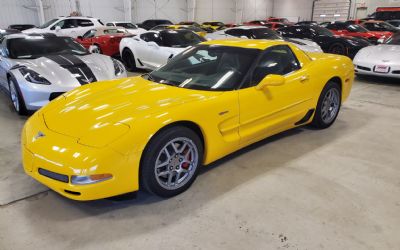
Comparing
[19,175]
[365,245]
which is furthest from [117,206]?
[365,245]

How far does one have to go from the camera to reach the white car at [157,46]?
7.30 metres

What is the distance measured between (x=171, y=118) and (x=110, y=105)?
595 millimetres

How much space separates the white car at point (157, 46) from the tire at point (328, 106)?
3893 mm

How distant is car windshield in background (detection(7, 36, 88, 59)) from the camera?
17.1 feet

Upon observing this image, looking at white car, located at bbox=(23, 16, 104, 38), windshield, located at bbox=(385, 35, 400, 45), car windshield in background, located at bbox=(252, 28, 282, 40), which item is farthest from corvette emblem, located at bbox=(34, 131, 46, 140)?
white car, located at bbox=(23, 16, 104, 38)

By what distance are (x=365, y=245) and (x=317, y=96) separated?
206 cm

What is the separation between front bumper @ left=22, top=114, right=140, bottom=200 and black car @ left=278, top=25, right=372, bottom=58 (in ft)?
28.1

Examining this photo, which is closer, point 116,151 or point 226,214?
point 116,151

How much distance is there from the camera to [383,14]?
19.8 meters

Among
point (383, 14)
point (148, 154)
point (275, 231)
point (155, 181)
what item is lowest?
point (275, 231)

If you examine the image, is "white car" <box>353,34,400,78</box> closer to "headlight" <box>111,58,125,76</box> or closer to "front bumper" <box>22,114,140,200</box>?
"headlight" <box>111,58,125,76</box>

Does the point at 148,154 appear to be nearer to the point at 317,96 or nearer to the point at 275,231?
the point at 275,231

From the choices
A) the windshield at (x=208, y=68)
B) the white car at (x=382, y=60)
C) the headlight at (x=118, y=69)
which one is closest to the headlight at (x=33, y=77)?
the headlight at (x=118, y=69)

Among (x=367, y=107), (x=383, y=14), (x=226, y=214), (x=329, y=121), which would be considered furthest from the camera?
(x=383, y=14)
